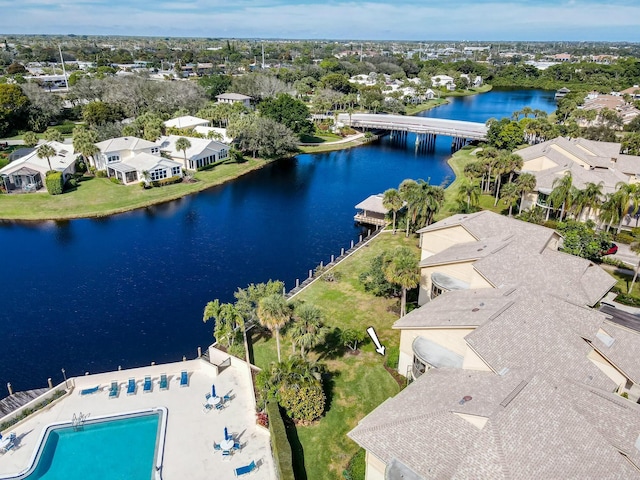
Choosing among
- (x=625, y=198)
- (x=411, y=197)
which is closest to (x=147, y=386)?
(x=411, y=197)

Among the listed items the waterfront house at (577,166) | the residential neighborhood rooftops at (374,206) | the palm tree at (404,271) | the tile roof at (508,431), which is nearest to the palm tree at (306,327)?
the tile roof at (508,431)

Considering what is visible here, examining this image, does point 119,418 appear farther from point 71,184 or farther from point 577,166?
point 577,166

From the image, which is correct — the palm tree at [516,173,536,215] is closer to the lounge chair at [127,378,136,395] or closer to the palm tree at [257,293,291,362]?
the palm tree at [257,293,291,362]

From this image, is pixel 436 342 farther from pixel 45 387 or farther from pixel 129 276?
pixel 129 276

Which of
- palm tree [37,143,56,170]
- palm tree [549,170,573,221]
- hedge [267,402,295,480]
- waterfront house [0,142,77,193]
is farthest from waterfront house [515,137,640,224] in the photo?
palm tree [37,143,56,170]

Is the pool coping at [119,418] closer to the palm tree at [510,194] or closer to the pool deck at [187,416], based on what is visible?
the pool deck at [187,416]

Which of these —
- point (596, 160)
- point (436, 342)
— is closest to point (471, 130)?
point (596, 160)
